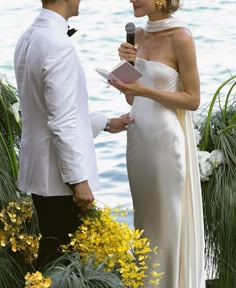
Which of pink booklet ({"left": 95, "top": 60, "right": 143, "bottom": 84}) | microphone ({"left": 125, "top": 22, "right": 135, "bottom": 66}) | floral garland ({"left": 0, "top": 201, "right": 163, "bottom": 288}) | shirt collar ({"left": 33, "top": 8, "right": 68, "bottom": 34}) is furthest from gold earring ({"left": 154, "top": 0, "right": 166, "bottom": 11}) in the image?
floral garland ({"left": 0, "top": 201, "right": 163, "bottom": 288})

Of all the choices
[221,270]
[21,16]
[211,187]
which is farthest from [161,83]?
[21,16]

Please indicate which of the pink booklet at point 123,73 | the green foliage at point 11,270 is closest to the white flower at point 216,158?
the pink booklet at point 123,73

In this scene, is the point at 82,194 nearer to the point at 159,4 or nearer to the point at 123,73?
the point at 123,73

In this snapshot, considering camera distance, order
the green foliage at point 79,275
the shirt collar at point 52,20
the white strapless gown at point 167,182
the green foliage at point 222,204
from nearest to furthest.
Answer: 1. the green foliage at point 79,275
2. the shirt collar at point 52,20
3. the white strapless gown at point 167,182
4. the green foliage at point 222,204

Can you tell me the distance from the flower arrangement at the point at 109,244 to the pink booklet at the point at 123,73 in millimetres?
469

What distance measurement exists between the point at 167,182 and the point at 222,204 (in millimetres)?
300

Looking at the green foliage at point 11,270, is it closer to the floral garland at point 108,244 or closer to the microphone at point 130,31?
the floral garland at point 108,244

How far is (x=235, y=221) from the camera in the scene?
383cm

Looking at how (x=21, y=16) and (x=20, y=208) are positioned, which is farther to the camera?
(x=21, y=16)

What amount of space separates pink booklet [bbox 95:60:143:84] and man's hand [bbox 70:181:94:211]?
0.44 meters

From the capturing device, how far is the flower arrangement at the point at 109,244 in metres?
3.07

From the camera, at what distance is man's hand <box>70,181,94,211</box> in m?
3.04

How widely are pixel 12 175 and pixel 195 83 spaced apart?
2.78ft

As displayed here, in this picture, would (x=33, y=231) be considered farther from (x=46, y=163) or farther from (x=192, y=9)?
(x=192, y=9)
